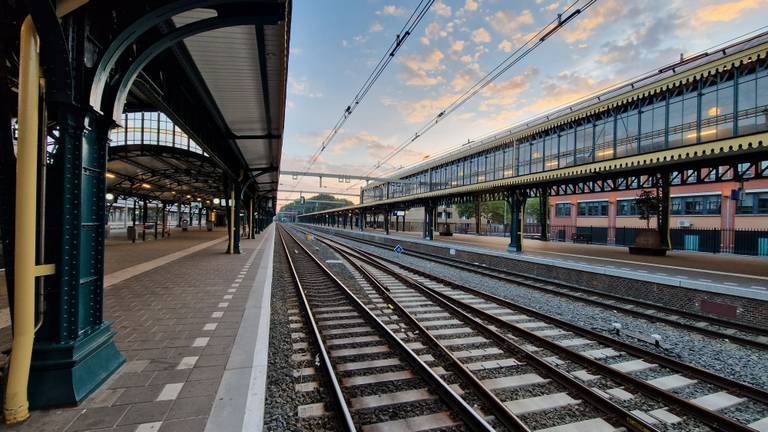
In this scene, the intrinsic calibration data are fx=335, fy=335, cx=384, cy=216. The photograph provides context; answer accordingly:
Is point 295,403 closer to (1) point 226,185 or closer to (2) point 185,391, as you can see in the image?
(2) point 185,391

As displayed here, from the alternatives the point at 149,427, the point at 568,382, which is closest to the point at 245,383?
the point at 149,427

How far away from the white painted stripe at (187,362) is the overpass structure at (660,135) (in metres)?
14.4

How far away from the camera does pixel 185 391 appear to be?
3.65 meters

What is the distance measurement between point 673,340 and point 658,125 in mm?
12642

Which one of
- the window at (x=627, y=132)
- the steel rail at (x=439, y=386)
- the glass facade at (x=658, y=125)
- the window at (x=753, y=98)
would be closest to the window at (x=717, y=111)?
the glass facade at (x=658, y=125)

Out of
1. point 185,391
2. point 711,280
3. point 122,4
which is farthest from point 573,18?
point 185,391

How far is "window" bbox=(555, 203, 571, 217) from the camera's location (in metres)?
40.1

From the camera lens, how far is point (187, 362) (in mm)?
4383

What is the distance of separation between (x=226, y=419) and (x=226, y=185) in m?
16.6

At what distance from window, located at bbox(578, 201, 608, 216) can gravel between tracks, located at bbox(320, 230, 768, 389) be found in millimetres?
30872

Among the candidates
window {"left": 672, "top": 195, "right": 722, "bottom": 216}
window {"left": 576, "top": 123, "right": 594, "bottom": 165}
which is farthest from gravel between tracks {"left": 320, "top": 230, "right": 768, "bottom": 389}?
window {"left": 672, "top": 195, "right": 722, "bottom": 216}

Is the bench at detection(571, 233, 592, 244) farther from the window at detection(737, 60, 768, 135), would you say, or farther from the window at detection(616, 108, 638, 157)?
the window at detection(737, 60, 768, 135)

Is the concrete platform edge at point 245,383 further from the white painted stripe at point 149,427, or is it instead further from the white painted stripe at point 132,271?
the white painted stripe at point 132,271

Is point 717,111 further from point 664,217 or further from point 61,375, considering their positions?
point 61,375
